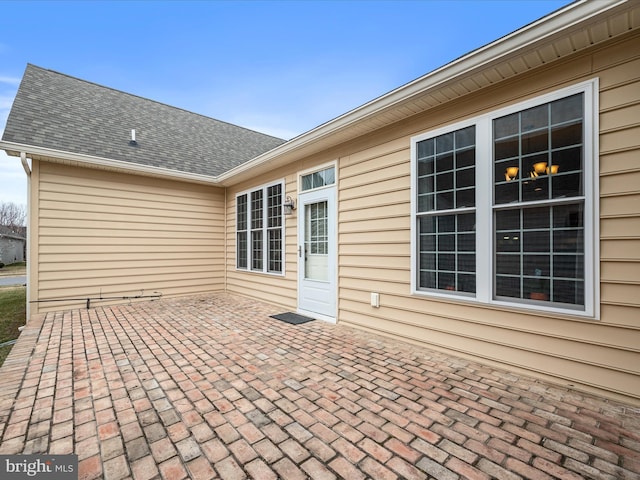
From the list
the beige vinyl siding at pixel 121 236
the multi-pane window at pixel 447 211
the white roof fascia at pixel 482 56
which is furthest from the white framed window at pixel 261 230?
the multi-pane window at pixel 447 211

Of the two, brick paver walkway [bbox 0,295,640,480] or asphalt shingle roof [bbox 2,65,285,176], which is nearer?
brick paver walkway [bbox 0,295,640,480]

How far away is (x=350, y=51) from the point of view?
946 cm

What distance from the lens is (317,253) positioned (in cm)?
482

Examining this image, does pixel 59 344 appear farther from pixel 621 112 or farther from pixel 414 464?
pixel 621 112

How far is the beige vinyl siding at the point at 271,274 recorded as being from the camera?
5238mm

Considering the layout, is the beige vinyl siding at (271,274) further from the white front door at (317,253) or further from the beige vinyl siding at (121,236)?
the beige vinyl siding at (121,236)

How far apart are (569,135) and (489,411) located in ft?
7.53

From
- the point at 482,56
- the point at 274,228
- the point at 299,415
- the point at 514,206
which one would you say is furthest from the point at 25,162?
the point at 514,206

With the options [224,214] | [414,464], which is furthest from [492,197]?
[224,214]

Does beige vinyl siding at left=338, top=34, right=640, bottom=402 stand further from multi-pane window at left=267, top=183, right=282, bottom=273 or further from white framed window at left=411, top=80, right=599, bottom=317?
multi-pane window at left=267, top=183, right=282, bottom=273

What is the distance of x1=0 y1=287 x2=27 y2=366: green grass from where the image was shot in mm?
4152

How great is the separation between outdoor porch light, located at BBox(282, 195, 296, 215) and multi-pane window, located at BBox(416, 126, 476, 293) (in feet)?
7.95

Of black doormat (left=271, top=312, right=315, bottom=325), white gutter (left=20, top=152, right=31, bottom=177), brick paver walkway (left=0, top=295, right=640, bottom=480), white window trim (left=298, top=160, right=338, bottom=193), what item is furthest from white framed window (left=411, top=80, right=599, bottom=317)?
white gutter (left=20, top=152, right=31, bottom=177)

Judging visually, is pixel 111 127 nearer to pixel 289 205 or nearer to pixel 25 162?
pixel 25 162
